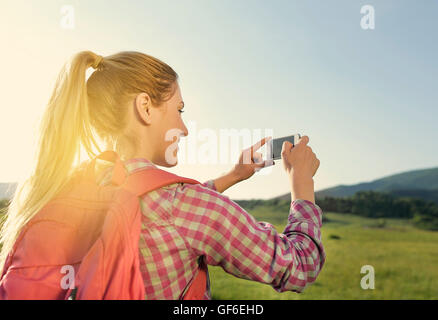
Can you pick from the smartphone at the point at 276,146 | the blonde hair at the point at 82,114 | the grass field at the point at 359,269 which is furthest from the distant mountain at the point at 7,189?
the grass field at the point at 359,269

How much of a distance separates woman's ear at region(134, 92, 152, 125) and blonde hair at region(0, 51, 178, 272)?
A: 1.0 inches

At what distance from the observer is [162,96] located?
1.69 meters

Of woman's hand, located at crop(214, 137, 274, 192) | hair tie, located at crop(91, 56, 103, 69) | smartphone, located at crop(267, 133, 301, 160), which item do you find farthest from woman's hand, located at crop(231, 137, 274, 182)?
hair tie, located at crop(91, 56, 103, 69)

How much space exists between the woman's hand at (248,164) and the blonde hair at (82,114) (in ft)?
2.41

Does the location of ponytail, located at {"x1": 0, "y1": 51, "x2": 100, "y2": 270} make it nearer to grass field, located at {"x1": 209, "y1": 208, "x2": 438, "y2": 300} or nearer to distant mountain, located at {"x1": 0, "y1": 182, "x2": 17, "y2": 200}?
distant mountain, located at {"x1": 0, "y1": 182, "x2": 17, "y2": 200}

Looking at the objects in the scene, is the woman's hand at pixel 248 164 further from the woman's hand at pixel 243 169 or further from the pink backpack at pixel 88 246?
the pink backpack at pixel 88 246

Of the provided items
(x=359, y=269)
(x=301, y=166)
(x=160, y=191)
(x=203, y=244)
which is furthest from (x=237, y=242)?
(x=359, y=269)

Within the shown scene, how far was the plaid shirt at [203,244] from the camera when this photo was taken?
139cm

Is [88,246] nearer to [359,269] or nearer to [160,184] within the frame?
[160,184]

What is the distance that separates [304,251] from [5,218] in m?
1.35

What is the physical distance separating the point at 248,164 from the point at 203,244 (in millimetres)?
952

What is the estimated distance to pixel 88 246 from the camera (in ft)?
4.77
